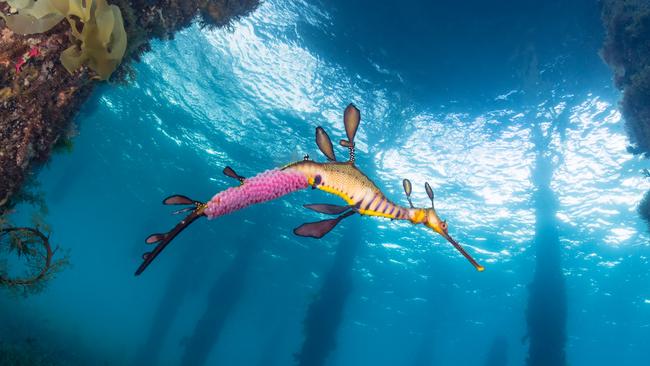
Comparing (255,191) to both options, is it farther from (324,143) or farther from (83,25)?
(83,25)

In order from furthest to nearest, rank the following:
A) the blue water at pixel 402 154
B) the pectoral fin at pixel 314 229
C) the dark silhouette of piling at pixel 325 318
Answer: the dark silhouette of piling at pixel 325 318 → the blue water at pixel 402 154 → the pectoral fin at pixel 314 229

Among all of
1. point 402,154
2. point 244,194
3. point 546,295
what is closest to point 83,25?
point 244,194

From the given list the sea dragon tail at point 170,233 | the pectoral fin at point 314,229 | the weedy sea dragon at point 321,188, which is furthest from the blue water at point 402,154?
the sea dragon tail at point 170,233

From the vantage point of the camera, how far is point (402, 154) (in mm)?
16453

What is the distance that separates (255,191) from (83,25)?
384 cm

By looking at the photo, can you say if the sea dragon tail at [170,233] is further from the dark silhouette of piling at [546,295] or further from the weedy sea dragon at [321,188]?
the dark silhouette of piling at [546,295]

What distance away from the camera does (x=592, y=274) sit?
2425 centimetres

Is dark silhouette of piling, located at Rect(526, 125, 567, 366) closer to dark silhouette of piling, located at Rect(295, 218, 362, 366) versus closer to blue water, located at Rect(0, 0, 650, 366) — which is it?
blue water, located at Rect(0, 0, 650, 366)

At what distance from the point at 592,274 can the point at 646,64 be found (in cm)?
1993

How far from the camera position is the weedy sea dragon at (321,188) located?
153cm

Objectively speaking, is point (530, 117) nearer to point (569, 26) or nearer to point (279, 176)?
point (569, 26)

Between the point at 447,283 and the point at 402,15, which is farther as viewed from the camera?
the point at 447,283

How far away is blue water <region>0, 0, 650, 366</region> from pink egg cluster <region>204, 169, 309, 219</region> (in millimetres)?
271

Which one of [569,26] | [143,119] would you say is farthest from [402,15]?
[143,119]
